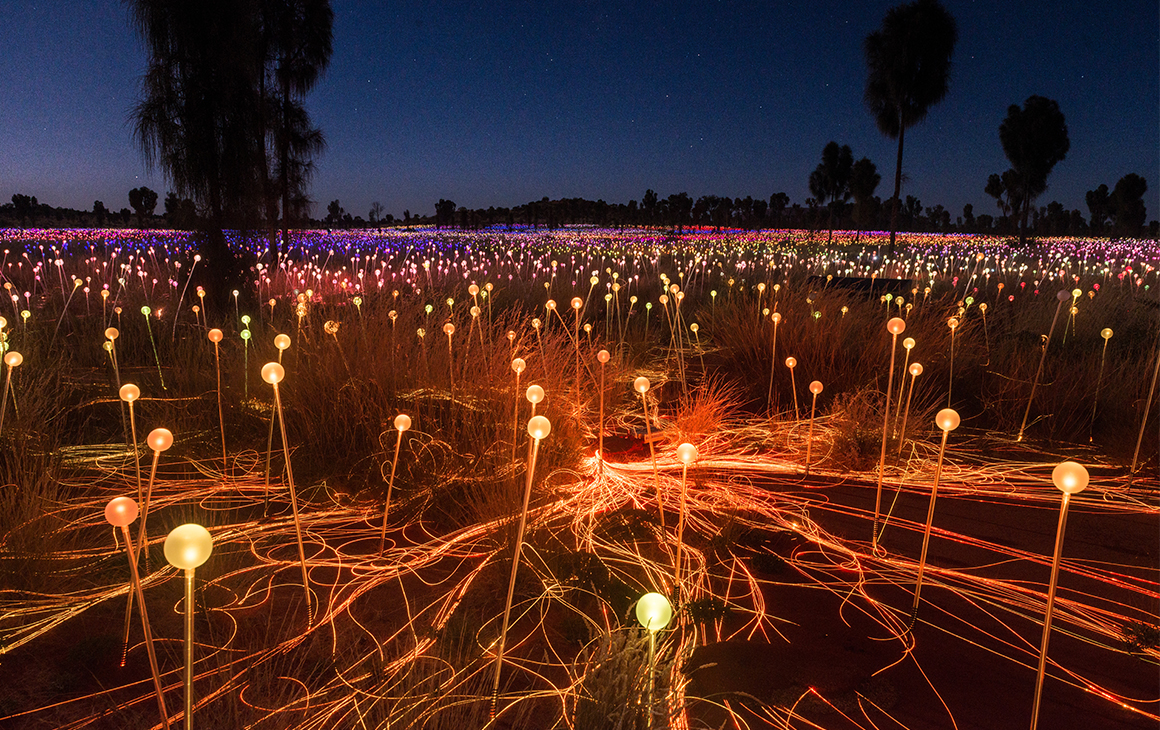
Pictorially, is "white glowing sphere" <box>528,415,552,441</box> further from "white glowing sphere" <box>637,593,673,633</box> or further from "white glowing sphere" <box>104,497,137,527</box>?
"white glowing sphere" <box>104,497,137,527</box>

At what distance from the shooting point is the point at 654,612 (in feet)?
3.97

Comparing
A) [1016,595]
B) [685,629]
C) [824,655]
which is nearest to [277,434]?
[685,629]

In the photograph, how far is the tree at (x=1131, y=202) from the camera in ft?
187

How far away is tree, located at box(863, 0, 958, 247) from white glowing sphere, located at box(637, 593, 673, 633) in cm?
2245

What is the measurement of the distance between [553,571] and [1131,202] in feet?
253

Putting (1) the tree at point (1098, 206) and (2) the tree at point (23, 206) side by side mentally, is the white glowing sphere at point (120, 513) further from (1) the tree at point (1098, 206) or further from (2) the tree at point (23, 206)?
(1) the tree at point (1098, 206)

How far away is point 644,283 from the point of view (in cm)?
1284

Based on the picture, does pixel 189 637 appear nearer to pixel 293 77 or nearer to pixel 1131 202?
pixel 293 77

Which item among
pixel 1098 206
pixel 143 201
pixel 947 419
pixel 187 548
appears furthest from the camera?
pixel 1098 206

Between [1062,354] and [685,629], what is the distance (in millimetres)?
5729

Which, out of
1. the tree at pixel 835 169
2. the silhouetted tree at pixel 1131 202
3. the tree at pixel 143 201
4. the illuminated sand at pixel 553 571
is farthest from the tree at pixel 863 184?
the tree at pixel 143 201

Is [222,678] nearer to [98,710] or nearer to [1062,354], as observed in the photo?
[98,710]

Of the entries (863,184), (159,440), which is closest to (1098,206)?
(863,184)

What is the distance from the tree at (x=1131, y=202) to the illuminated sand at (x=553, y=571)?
72.3 metres
